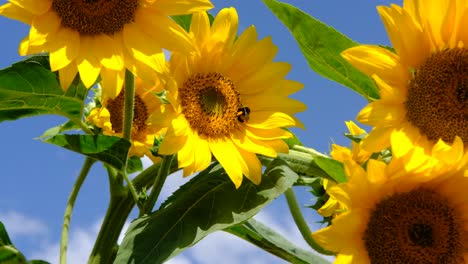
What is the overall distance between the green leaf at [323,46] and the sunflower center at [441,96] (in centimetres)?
10

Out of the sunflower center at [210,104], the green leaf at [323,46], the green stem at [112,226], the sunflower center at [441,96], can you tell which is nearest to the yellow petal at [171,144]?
the sunflower center at [210,104]

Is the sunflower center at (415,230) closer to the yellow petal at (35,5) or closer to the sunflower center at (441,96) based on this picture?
the sunflower center at (441,96)

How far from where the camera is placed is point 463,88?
6.44 feet

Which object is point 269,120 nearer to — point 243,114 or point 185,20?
point 243,114

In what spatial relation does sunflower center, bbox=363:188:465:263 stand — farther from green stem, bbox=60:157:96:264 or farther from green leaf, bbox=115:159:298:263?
green stem, bbox=60:157:96:264

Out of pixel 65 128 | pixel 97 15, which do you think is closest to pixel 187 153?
pixel 97 15

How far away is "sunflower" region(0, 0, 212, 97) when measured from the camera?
1.91m

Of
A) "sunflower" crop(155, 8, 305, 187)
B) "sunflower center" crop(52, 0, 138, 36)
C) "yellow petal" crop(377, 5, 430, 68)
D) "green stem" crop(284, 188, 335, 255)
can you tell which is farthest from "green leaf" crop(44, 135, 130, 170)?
"yellow petal" crop(377, 5, 430, 68)

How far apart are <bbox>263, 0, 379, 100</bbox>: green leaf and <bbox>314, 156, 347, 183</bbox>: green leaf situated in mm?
156

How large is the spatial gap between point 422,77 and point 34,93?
846mm

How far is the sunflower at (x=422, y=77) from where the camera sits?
1.82m

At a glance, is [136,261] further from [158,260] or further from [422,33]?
[422,33]

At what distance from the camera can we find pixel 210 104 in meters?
2.14

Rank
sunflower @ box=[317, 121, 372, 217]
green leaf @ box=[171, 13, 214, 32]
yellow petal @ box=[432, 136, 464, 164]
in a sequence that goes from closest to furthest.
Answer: yellow petal @ box=[432, 136, 464, 164]
sunflower @ box=[317, 121, 372, 217]
green leaf @ box=[171, 13, 214, 32]
